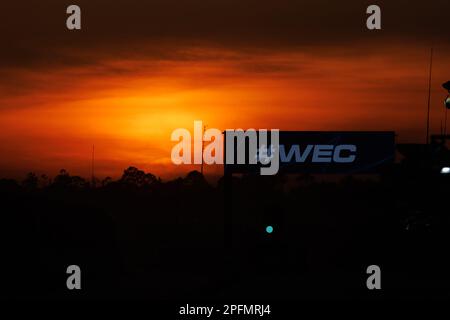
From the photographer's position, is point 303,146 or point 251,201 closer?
point 303,146

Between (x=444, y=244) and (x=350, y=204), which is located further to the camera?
(x=350, y=204)

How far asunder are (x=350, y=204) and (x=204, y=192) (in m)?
40.2

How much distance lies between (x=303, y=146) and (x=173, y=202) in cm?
15301

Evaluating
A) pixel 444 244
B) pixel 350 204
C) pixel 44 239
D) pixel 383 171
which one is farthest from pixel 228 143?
pixel 350 204

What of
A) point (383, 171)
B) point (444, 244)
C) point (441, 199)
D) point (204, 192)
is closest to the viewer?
point (383, 171)

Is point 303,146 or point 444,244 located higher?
point 303,146

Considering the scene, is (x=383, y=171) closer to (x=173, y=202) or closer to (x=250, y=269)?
(x=250, y=269)

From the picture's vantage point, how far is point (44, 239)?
4488 centimetres

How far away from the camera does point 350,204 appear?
146625 millimetres

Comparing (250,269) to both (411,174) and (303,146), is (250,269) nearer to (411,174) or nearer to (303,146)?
(303,146)
